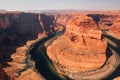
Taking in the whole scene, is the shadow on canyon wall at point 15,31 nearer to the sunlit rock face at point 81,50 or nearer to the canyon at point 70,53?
the canyon at point 70,53

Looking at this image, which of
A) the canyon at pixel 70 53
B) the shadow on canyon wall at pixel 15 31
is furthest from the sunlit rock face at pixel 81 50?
A: the shadow on canyon wall at pixel 15 31

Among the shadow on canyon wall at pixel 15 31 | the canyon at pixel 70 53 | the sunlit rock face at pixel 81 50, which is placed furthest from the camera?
the shadow on canyon wall at pixel 15 31

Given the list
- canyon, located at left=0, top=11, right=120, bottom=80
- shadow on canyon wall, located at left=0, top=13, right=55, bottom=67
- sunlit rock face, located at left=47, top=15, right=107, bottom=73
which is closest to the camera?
canyon, located at left=0, top=11, right=120, bottom=80

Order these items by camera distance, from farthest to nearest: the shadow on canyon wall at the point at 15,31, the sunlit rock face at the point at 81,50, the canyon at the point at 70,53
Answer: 1. the shadow on canyon wall at the point at 15,31
2. the sunlit rock face at the point at 81,50
3. the canyon at the point at 70,53

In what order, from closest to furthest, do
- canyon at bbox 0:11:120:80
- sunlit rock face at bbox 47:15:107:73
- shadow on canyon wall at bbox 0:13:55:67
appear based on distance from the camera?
1. canyon at bbox 0:11:120:80
2. sunlit rock face at bbox 47:15:107:73
3. shadow on canyon wall at bbox 0:13:55:67

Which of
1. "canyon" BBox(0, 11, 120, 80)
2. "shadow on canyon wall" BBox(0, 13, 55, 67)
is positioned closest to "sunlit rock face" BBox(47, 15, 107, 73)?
"canyon" BBox(0, 11, 120, 80)

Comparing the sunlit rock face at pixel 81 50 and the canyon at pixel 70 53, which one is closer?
the canyon at pixel 70 53

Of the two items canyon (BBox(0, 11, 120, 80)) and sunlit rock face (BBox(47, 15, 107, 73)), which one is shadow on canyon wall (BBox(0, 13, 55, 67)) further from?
sunlit rock face (BBox(47, 15, 107, 73))

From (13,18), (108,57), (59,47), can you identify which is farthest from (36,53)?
(13,18)

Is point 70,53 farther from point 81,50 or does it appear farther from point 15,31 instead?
point 15,31

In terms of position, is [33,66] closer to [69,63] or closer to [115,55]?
[69,63]
